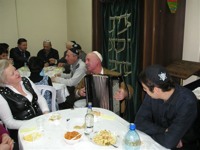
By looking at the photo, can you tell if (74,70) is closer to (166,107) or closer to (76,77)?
(76,77)

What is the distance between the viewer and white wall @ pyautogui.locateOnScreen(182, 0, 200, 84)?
2.92 m

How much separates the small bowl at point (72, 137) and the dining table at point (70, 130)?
21 millimetres

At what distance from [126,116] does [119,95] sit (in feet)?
0.96

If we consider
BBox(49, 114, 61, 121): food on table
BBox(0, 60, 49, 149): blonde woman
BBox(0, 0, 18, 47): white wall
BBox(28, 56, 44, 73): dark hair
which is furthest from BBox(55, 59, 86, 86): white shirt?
BBox(0, 0, 18, 47): white wall

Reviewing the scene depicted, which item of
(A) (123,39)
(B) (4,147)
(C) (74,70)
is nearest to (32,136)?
(B) (4,147)

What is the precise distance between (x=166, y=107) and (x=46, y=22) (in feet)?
14.7

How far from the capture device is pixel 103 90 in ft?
7.38

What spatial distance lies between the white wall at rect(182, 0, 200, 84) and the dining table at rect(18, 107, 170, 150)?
1764mm

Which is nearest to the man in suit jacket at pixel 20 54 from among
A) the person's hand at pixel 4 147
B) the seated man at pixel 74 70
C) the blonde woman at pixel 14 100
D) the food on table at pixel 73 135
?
the seated man at pixel 74 70

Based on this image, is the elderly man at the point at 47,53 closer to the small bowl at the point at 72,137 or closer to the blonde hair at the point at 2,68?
the blonde hair at the point at 2,68

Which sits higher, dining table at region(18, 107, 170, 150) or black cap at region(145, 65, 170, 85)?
black cap at region(145, 65, 170, 85)

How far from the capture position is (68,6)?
5492mm

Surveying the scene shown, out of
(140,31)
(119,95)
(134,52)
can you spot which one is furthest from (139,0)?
(119,95)

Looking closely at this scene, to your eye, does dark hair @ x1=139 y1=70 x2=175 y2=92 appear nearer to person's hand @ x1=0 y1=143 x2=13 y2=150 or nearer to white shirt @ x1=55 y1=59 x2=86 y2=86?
person's hand @ x1=0 y1=143 x2=13 y2=150
